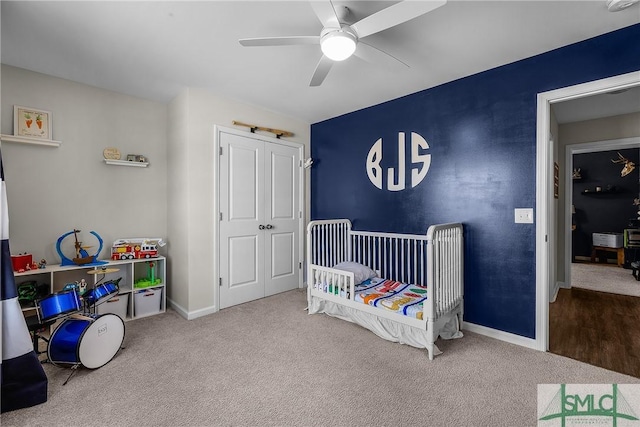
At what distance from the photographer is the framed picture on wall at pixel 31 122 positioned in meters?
2.51

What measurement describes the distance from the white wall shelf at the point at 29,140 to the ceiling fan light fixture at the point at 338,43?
2642 mm

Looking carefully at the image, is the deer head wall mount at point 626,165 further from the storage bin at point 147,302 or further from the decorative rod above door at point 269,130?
the storage bin at point 147,302

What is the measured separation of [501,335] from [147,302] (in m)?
3.43

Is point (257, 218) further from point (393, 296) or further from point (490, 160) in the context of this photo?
point (490, 160)

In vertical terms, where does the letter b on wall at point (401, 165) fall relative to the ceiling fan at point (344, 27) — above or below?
below

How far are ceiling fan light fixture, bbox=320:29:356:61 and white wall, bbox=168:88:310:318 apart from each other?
182 centimetres

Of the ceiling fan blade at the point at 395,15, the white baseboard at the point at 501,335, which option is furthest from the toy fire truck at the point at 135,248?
the white baseboard at the point at 501,335

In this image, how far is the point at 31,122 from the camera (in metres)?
2.58

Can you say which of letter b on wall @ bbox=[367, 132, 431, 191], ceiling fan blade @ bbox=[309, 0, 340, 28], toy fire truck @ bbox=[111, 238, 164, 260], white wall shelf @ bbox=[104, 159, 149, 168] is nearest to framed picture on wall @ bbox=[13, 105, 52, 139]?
white wall shelf @ bbox=[104, 159, 149, 168]

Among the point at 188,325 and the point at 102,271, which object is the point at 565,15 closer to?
the point at 188,325

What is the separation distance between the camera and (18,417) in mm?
1568

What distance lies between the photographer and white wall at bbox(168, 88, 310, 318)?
2998 mm

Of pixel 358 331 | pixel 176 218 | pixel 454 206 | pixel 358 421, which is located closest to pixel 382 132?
pixel 454 206

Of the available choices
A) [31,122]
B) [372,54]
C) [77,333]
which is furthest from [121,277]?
[372,54]
